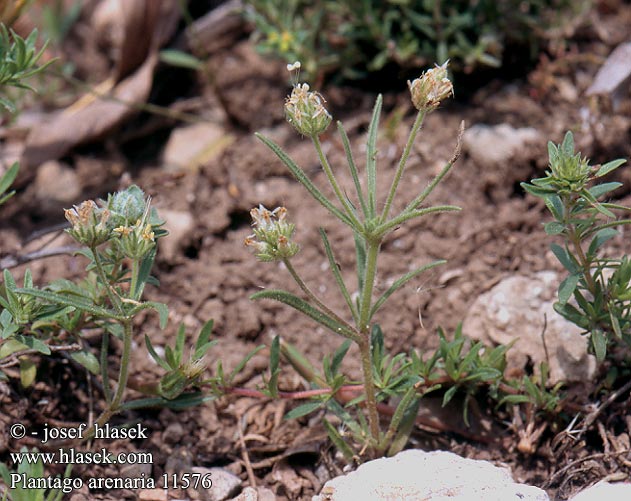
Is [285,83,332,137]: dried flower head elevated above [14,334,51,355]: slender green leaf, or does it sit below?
above

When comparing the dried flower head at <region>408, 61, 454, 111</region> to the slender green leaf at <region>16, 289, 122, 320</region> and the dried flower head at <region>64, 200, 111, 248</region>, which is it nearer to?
the dried flower head at <region>64, 200, 111, 248</region>

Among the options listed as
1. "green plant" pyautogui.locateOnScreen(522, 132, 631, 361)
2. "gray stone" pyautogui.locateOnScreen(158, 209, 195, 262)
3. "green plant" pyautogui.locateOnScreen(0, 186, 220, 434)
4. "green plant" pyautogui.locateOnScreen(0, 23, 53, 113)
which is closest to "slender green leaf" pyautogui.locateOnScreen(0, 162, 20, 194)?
"green plant" pyautogui.locateOnScreen(0, 23, 53, 113)

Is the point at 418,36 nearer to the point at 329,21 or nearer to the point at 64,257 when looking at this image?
the point at 329,21

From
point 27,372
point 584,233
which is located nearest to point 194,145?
point 27,372

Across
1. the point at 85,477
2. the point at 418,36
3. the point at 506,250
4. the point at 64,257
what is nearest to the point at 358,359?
the point at 506,250

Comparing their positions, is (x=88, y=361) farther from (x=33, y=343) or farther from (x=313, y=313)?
(x=313, y=313)

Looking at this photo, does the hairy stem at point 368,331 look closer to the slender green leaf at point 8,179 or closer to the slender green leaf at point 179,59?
the slender green leaf at point 8,179
